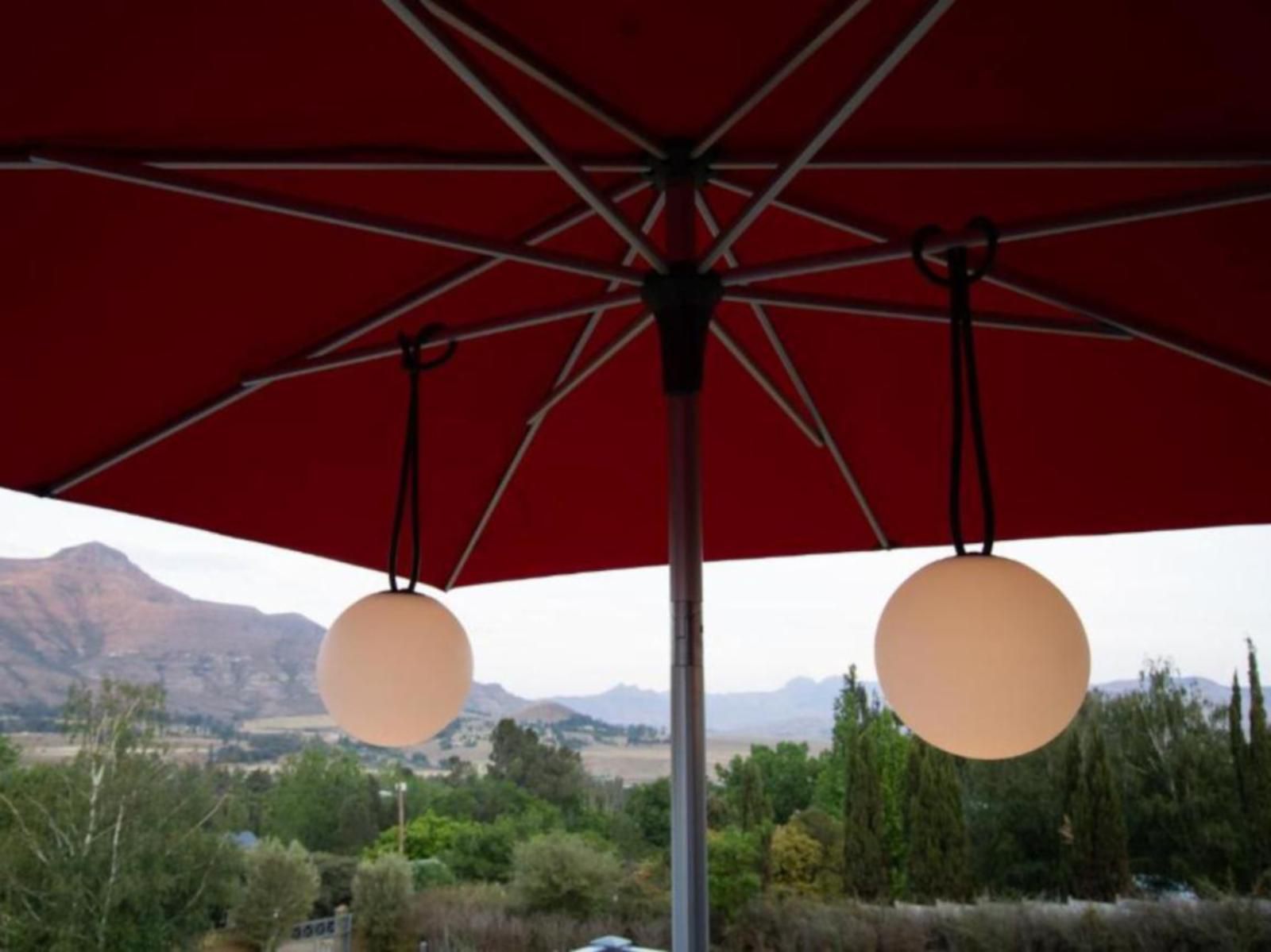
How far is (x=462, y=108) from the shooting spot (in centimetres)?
131

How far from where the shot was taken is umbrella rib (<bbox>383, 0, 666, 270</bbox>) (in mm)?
999

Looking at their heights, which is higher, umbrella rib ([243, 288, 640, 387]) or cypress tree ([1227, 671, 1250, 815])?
umbrella rib ([243, 288, 640, 387])

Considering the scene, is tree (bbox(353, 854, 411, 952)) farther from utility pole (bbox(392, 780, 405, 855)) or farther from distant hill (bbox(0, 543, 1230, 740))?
distant hill (bbox(0, 543, 1230, 740))

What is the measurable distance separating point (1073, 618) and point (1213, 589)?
32.2ft

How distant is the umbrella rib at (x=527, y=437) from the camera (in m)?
1.76

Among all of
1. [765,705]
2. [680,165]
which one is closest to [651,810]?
[765,705]

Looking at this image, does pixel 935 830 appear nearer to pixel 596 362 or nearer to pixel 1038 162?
pixel 596 362

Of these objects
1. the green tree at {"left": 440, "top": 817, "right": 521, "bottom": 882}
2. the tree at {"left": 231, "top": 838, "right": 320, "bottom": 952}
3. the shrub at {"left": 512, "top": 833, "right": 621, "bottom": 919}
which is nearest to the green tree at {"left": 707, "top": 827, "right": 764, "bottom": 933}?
the shrub at {"left": 512, "top": 833, "right": 621, "bottom": 919}

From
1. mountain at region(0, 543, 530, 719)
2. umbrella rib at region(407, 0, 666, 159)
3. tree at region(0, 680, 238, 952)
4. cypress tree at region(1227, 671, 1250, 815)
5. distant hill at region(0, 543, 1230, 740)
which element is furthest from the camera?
mountain at region(0, 543, 530, 719)

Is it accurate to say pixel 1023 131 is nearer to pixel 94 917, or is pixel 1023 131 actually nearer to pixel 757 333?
pixel 757 333

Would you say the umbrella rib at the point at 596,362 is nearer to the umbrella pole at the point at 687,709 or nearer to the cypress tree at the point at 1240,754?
the umbrella pole at the point at 687,709

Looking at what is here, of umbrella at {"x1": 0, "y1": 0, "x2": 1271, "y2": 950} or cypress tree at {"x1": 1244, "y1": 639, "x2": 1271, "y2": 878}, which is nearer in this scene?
umbrella at {"x1": 0, "y1": 0, "x2": 1271, "y2": 950}

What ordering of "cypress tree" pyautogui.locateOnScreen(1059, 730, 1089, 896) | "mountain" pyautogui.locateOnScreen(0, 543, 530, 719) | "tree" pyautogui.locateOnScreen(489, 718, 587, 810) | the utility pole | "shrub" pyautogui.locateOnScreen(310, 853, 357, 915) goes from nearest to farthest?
"cypress tree" pyautogui.locateOnScreen(1059, 730, 1089, 896)
"shrub" pyautogui.locateOnScreen(310, 853, 357, 915)
the utility pole
"tree" pyautogui.locateOnScreen(489, 718, 587, 810)
"mountain" pyautogui.locateOnScreen(0, 543, 530, 719)

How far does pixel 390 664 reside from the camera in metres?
1.45
